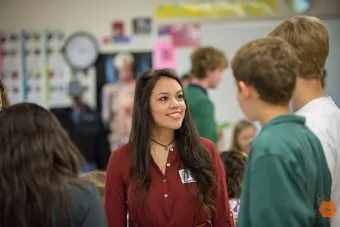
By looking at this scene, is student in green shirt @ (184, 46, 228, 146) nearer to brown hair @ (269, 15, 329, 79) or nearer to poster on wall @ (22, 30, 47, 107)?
brown hair @ (269, 15, 329, 79)

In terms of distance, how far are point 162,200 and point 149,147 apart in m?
0.26

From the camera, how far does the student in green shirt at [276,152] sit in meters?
1.43

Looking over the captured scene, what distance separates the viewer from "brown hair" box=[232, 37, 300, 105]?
149 cm

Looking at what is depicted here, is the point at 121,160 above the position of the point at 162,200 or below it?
above

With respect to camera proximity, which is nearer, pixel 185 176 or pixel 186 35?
pixel 185 176

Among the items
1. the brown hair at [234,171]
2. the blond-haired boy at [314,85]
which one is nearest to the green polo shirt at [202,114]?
the brown hair at [234,171]

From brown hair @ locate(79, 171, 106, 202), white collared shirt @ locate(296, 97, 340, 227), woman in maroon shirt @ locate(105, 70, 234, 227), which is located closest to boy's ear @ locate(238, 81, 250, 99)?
white collared shirt @ locate(296, 97, 340, 227)

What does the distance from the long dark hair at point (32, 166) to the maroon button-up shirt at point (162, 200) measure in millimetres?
684

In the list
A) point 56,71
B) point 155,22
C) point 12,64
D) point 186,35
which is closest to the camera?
point 186,35

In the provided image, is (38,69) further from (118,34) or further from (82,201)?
(82,201)

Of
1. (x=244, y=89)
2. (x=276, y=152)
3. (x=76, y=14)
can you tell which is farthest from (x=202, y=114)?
(x=76, y=14)

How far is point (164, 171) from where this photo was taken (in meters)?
2.21

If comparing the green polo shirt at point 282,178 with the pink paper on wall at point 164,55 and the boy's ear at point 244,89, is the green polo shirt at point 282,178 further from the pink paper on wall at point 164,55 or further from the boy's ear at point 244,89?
the pink paper on wall at point 164,55

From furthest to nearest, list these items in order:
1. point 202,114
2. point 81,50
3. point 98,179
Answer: point 81,50 → point 202,114 → point 98,179
